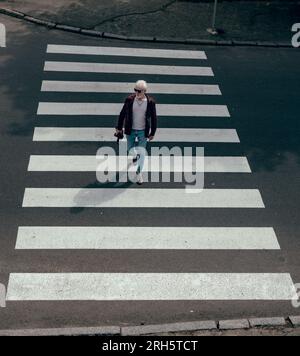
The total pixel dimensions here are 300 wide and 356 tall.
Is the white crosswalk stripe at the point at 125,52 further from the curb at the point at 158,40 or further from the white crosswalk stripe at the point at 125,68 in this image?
the white crosswalk stripe at the point at 125,68

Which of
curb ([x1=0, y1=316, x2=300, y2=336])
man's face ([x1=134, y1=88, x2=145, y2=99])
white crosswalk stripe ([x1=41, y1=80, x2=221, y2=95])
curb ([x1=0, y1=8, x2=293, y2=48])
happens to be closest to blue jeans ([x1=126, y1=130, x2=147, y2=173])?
man's face ([x1=134, y1=88, x2=145, y2=99])

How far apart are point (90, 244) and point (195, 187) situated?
243 cm

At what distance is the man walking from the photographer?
8891 millimetres

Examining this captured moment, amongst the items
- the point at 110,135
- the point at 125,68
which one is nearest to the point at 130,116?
the point at 110,135

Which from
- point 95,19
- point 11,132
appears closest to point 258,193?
point 11,132

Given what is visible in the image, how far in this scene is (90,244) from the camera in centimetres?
816

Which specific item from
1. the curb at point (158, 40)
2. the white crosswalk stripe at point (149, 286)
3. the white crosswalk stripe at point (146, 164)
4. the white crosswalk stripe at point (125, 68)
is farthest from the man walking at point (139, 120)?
the curb at point (158, 40)

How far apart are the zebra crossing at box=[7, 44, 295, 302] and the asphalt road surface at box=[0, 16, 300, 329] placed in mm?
26

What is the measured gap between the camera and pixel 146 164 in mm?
10031

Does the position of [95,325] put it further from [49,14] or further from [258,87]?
[49,14]

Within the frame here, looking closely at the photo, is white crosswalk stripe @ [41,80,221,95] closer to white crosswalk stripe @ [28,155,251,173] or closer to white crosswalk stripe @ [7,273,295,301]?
white crosswalk stripe @ [28,155,251,173]

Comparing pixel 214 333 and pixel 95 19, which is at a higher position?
pixel 95 19

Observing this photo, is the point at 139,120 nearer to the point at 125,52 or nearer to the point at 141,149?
the point at 141,149

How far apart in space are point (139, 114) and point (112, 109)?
2651 mm
